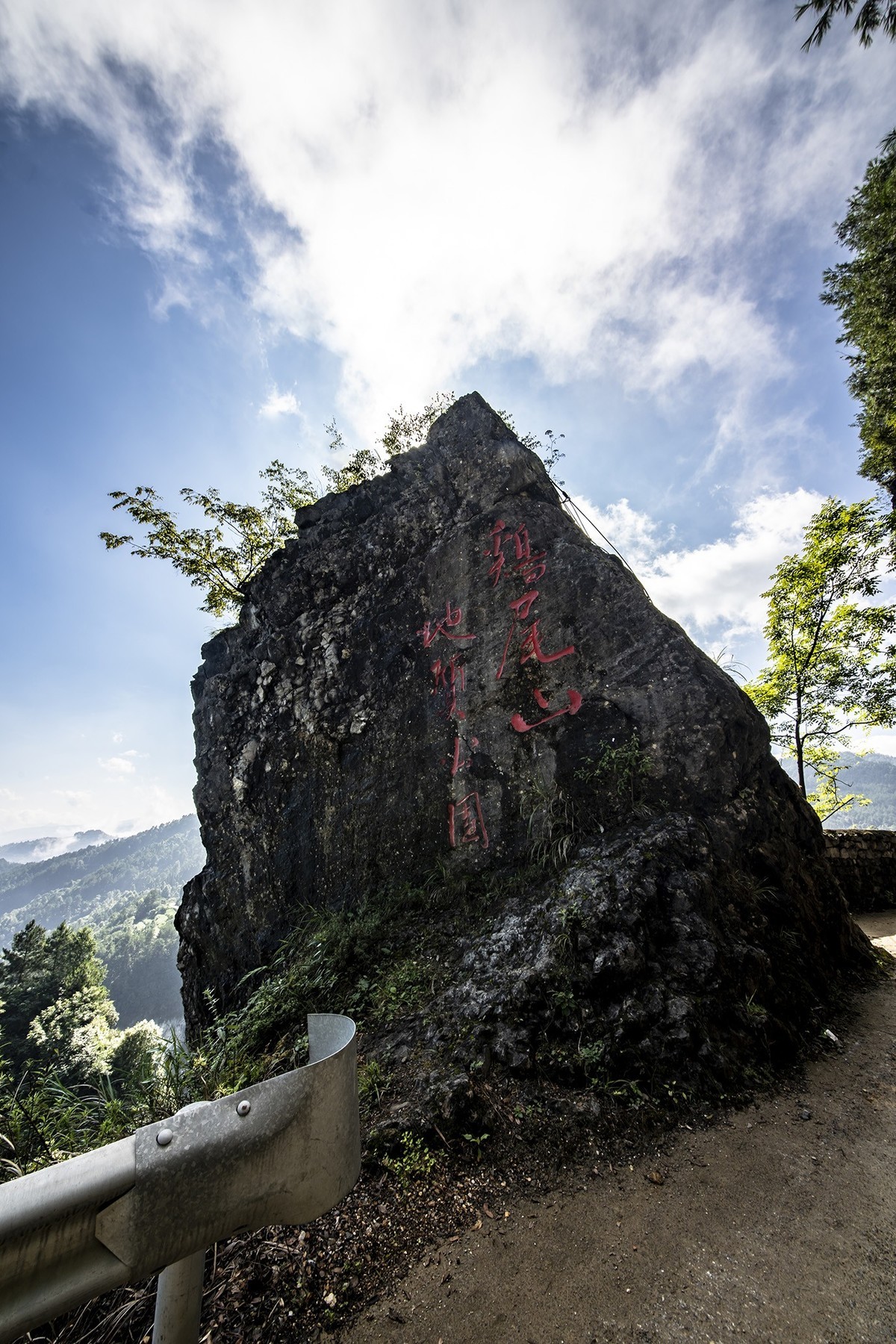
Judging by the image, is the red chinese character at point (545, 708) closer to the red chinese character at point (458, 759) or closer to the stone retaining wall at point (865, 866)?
the red chinese character at point (458, 759)

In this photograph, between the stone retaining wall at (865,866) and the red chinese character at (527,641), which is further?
the stone retaining wall at (865,866)

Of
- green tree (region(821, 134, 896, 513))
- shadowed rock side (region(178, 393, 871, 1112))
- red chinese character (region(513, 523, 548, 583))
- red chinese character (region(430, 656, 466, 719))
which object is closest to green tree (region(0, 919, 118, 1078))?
Result: shadowed rock side (region(178, 393, 871, 1112))

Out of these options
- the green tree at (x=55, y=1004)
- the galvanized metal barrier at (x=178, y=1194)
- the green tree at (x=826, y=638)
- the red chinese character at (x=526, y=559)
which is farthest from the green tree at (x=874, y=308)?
the green tree at (x=55, y=1004)

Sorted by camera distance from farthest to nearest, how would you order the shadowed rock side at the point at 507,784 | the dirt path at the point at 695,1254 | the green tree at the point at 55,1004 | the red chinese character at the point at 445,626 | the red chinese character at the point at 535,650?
1. the green tree at the point at 55,1004
2. the red chinese character at the point at 445,626
3. the red chinese character at the point at 535,650
4. the shadowed rock side at the point at 507,784
5. the dirt path at the point at 695,1254

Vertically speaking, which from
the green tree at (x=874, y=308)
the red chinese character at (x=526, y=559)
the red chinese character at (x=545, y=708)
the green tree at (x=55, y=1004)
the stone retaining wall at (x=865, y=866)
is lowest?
the green tree at (x=55, y=1004)

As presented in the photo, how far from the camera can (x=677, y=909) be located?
386 centimetres

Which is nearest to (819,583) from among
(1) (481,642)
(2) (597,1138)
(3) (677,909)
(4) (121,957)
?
(1) (481,642)

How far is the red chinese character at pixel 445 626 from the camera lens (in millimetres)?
6480

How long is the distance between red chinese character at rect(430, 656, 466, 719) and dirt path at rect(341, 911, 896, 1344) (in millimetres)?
4077

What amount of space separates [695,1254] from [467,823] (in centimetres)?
359

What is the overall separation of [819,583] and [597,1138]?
37.1ft

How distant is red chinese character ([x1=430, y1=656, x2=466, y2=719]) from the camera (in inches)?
242

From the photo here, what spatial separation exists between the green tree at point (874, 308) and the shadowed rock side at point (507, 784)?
25.5 feet

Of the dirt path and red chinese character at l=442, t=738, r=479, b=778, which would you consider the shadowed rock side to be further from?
the dirt path
